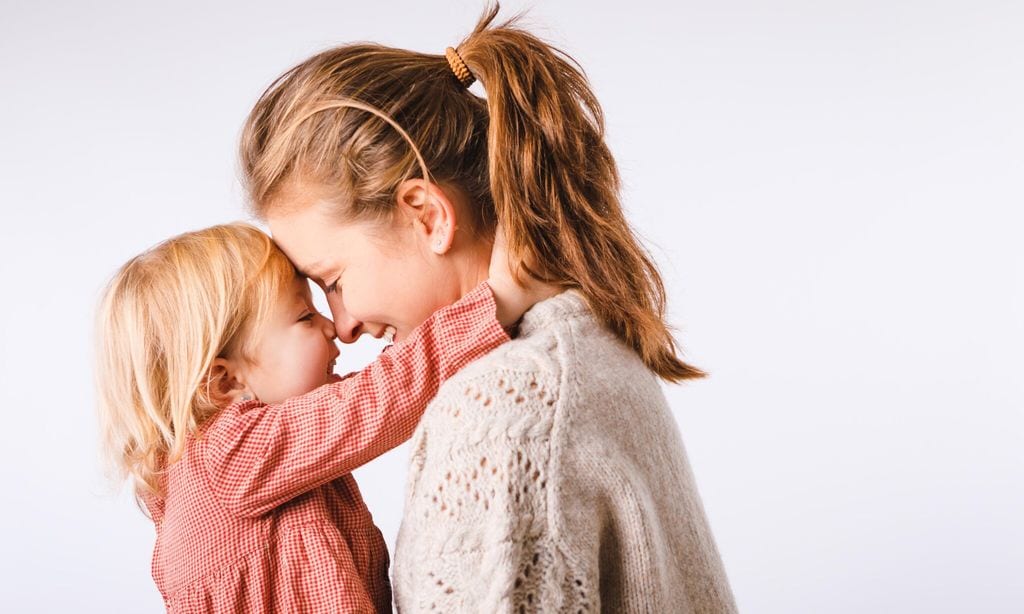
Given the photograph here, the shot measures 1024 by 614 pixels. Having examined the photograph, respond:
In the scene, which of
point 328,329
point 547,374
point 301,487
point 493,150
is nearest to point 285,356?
point 328,329

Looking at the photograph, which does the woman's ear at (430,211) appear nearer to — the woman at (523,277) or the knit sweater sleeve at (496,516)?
the woman at (523,277)

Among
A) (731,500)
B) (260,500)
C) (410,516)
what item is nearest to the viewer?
(410,516)

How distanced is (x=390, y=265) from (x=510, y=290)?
19 cm

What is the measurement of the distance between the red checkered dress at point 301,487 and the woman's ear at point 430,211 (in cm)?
10

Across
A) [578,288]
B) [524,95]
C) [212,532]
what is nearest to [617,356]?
[578,288]

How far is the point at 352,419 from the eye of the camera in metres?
1.59

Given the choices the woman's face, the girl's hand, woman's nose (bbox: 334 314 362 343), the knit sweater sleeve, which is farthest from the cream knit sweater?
woman's nose (bbox: 334 314 362 343)

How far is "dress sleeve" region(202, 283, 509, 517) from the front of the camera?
5.21ft

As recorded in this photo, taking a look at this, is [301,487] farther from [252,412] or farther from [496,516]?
[496,516]

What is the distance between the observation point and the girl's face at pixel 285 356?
6.08 feet

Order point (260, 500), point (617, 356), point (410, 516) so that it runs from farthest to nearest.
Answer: point (260, 500) < point (617, 356) < point (410, 516)

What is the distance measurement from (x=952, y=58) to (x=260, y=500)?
8.93ft

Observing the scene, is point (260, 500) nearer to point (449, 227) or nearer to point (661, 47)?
point (449, 227)

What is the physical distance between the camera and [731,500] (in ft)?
11.3
